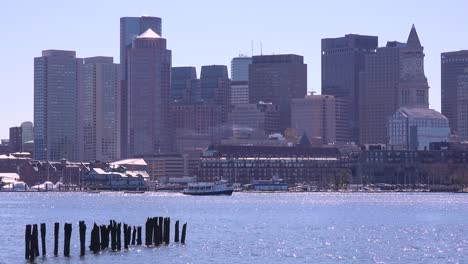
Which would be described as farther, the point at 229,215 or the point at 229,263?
the point at 229,215

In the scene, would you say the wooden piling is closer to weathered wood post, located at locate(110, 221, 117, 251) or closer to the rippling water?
the rippling water

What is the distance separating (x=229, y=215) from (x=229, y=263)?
79704mm

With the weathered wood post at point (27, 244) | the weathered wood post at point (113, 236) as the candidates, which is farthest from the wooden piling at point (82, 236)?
the weathered wood post at point (27, 244)

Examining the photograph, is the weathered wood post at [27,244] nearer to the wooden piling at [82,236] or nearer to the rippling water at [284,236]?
the rippling water at [284,236]

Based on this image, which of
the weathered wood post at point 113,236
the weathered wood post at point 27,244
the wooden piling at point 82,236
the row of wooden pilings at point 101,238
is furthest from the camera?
the weathered wood post at point 113,236

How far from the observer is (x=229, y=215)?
575 feet

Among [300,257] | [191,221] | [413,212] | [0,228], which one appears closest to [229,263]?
[300,257]

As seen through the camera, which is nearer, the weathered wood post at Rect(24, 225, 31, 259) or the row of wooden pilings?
the weathered wood post at Rect(24, 225, 31, 259)

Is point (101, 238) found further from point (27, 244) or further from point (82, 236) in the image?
point (27, 244)

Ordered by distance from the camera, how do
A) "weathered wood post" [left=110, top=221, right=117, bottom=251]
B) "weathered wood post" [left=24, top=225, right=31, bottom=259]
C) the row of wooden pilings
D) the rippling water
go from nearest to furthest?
"weathered wood post" [left=24, top=225, right=31, bottom=259]
the row of wooden pilings
the rippling water
"weathered wood post" [left=110, top=221, right=117, bottom=251]

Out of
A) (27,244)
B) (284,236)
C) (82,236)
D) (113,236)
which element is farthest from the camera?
(284,236)

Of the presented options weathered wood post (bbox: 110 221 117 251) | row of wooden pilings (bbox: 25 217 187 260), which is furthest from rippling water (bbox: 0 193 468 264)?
row of wooden pilings (bbox: 25 217 187 260)

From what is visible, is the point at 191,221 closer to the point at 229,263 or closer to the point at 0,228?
the point at 0,228

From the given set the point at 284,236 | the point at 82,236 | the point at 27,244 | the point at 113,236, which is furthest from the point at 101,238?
the point at 284,236
